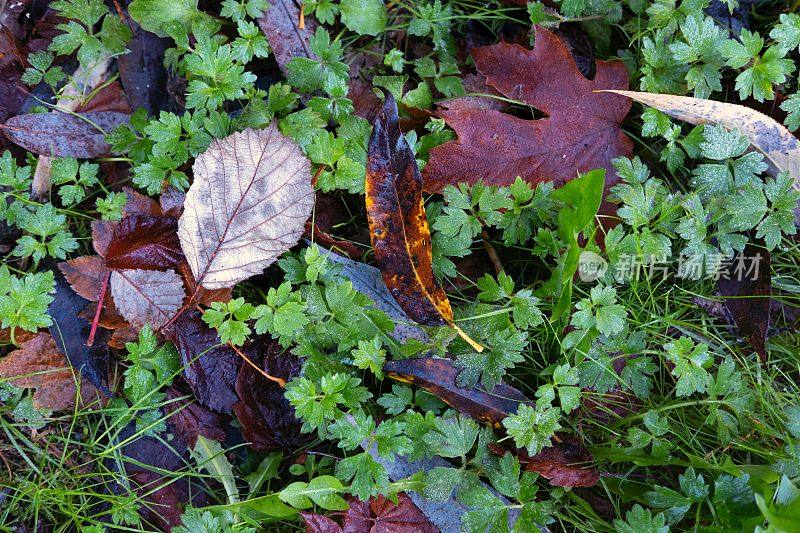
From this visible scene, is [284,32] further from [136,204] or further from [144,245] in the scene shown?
[144,245]

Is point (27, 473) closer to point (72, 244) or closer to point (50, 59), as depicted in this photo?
point (72, 244)

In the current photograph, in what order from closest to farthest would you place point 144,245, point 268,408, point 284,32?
point 268,408
point 144,245
point 284,32

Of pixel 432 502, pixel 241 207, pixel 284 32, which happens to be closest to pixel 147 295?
pixel 241 207

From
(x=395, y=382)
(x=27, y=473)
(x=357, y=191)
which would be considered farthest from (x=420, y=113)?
(x=27, y=473)

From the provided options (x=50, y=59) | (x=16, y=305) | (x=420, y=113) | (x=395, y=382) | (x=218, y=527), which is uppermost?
(x=50, y=59)
